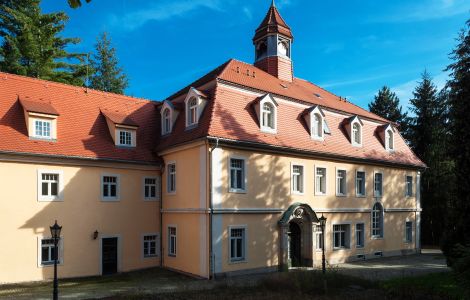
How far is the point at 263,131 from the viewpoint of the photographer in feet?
68.4

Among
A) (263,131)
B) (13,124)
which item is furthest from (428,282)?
(13,124)

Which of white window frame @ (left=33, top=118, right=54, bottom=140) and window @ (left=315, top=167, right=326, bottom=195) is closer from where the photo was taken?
white window frame @ (left=33, top=118, right=54, bottom=140)

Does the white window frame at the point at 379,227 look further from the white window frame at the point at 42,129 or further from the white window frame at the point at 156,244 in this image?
the white window frame at the point at 42,129

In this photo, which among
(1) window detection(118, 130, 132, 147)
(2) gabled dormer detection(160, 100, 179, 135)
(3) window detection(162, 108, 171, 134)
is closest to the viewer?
(1) window detection(118, 130, 132, 147)

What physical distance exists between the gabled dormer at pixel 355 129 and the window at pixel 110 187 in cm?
1414

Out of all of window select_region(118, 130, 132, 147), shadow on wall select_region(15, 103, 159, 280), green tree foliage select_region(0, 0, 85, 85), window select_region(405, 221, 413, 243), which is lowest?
window select_region(405, 221, 413, 243)

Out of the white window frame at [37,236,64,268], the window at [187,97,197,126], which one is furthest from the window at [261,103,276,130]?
the white window frame at [37,236,64,268]

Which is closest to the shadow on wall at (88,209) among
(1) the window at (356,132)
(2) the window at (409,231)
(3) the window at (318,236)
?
(3) the window at (318,236)

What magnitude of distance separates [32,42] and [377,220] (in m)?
27.1

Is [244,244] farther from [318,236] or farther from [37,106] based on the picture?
[37,106]

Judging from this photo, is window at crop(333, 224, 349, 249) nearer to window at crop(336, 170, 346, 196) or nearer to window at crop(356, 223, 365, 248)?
window at crop(356, 223, 365, 248)

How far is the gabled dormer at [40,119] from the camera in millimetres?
18672

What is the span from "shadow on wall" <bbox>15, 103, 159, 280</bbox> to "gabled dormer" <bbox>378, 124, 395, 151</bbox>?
15.6 metres

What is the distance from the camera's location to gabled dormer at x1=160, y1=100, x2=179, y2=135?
22.4 meters
